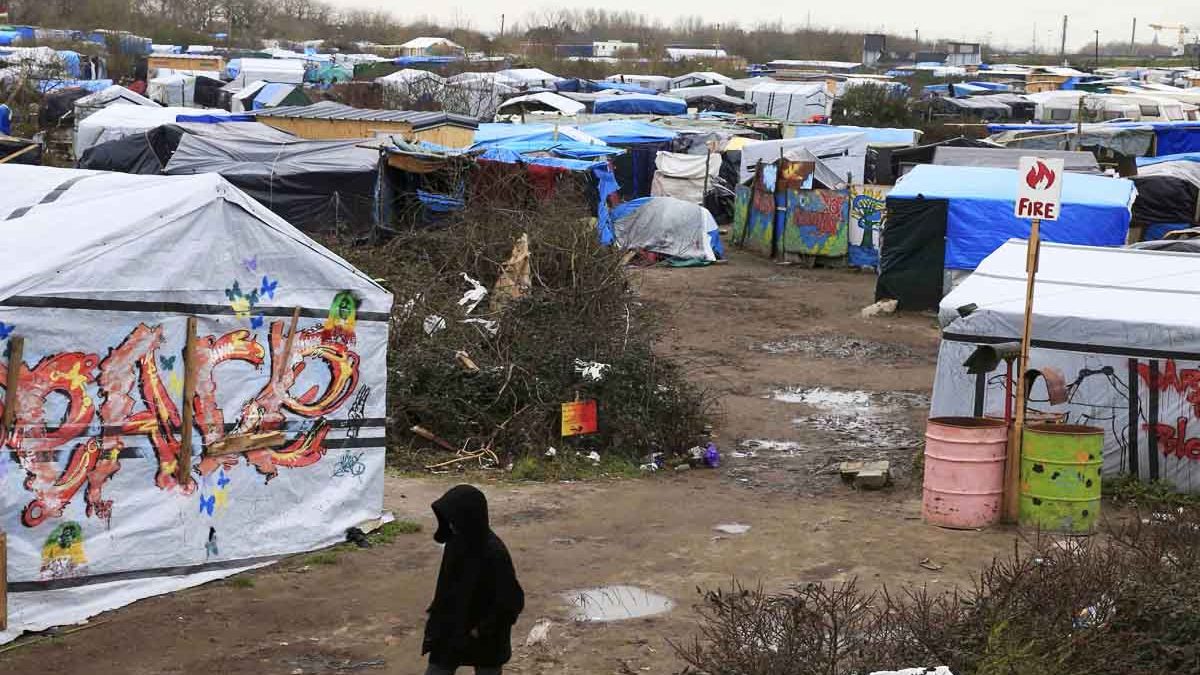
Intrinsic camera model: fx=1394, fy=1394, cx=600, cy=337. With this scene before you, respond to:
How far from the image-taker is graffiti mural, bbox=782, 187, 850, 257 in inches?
991

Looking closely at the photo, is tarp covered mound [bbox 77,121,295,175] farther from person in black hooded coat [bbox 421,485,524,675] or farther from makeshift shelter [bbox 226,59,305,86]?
makeshift shelter [bbox 226,59,305,86]

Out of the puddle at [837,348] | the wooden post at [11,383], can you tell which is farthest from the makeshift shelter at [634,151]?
the wooden post at [11,383]

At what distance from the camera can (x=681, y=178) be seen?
2975cm

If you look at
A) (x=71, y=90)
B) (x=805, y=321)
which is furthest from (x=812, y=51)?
(x=805, y=321)

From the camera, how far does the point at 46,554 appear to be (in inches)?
299

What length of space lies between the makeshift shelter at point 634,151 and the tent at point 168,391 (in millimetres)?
21609

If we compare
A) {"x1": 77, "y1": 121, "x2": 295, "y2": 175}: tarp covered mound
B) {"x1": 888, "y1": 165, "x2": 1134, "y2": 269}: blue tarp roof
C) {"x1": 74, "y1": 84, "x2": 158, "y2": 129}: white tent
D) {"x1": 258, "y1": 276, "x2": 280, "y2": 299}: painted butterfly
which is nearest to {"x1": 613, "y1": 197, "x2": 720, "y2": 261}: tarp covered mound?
{"x1": 888, "y1": 165, "x2": 1134, "y2": 269}: blue tarp roof

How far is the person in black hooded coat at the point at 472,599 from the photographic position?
591cm

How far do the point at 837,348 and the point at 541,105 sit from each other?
3080cm

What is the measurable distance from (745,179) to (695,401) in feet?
57.4

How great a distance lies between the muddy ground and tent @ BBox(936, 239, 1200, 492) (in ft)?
3.66

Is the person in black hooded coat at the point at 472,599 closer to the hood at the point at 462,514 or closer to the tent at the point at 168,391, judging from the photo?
the hood at the point at 462,514

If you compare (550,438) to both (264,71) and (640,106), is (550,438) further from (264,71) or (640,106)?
(264,71)

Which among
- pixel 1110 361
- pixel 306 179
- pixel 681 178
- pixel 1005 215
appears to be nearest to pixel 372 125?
pixel 681 178
